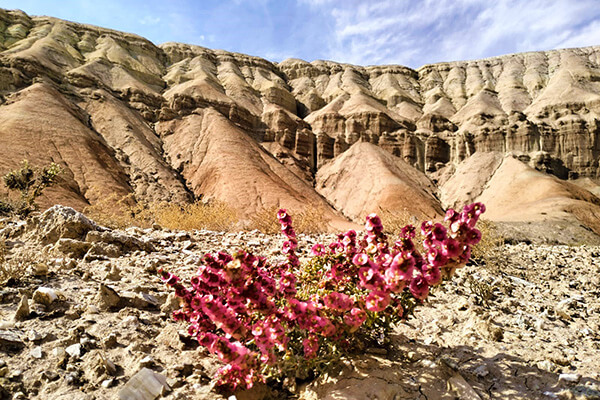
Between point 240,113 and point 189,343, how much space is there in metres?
44.9

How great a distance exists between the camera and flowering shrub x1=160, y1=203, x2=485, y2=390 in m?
1.91

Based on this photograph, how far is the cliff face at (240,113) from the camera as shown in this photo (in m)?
29.1

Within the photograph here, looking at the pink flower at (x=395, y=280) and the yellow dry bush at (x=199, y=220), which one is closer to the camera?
the pink flower at (x=395, y=280)

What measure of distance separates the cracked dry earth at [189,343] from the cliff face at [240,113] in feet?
65.7

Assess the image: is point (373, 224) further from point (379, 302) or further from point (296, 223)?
point (296, 223)

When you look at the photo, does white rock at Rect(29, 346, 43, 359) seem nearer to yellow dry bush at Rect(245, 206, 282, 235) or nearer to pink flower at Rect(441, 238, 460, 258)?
pink flower at Rect(441, 238, 460, 258)

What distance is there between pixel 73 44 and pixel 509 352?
7032 centimetres

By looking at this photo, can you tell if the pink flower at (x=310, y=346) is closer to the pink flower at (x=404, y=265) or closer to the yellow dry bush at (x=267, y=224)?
the pink flower at (x=404, y=265)

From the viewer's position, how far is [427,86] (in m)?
71.8

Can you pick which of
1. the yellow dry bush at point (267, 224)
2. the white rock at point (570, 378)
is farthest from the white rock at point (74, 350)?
the yellow dry bush at point (267, 224)

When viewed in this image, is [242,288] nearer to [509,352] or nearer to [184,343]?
[184,343]

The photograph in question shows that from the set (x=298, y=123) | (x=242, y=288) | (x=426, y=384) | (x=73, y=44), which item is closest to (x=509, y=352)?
(x=426, y=384)

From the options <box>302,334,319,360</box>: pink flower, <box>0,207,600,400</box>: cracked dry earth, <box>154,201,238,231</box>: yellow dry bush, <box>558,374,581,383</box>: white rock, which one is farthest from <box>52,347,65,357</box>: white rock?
<box>154,201,238,231</box>: yellow dry bush

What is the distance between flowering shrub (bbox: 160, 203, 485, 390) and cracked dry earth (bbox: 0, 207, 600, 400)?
367mm
